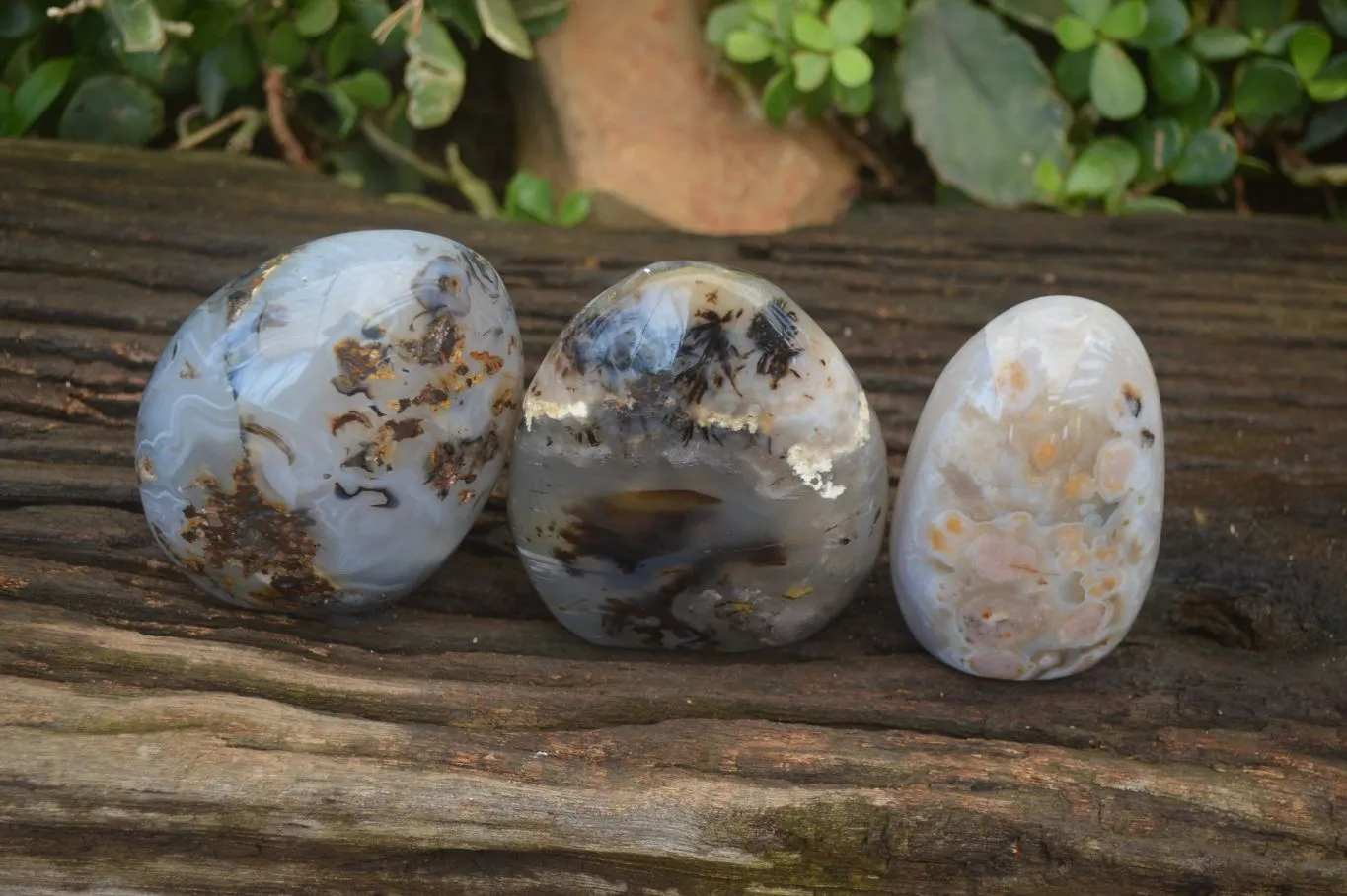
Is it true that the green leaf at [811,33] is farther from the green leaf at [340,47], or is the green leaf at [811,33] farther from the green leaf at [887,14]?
the green leaf at [340,47]

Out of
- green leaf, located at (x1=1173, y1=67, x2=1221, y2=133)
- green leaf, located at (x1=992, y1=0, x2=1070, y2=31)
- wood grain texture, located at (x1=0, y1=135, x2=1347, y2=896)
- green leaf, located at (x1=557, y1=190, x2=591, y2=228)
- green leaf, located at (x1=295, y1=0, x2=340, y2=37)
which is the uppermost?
green leaf, located at (x1=295, y1=0, x2=340, y2=37)

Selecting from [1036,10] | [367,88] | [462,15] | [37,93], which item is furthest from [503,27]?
[1036,10]

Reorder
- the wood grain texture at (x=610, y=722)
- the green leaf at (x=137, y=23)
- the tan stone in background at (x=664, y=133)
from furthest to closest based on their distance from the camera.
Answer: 1. the tan stone in background at (x=664, y=133)
2. the green leaf at (x=137, y=23)
3. the wood grain texture at (x=610, y=722)

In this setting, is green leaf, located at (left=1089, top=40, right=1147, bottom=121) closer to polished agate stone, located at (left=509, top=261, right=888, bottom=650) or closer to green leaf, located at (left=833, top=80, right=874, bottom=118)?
green leaf, located at (left=833, top=80, right=874, bottom=118)

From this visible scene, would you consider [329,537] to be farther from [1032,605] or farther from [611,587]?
[1032,605]

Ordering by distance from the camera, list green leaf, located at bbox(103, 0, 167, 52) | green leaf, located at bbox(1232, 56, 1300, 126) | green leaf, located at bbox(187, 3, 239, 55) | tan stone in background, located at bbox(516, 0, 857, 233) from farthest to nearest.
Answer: tan stone in background, located at bbox(516, 0, 857, 233) → green leaf, located at bbox(1232, 56, 1300, 126) → green leaf, located at bbox(187, 3, 239, 55) → green leaf, located at bbox(103, 0, 167, 52)

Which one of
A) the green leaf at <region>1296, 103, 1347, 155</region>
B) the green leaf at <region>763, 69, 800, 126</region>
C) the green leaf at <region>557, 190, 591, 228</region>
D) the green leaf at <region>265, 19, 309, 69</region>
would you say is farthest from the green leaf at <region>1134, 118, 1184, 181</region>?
the green leaf at <region>265, 19, 309, 69</region>

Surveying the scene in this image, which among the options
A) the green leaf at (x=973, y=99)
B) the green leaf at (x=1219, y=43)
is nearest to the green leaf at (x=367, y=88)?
the green leaf at (x=973, y=99)

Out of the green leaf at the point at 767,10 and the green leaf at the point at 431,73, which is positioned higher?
the green leaf at the point at 767,10
